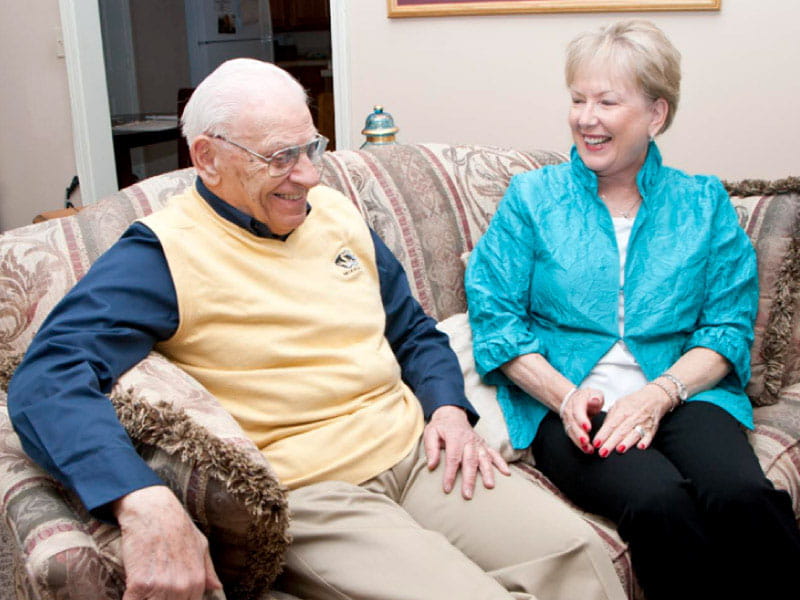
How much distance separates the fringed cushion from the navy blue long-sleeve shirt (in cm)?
75

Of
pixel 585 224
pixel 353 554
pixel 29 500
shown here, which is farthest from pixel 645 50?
pixel 29 500

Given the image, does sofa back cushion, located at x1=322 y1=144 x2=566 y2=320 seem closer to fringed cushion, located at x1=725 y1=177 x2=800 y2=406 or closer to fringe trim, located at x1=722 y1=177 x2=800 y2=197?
fringe trim, located at x1=722 y1=177 x2=800 y2=197

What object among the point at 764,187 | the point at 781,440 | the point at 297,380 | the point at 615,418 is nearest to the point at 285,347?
the point at 297,380

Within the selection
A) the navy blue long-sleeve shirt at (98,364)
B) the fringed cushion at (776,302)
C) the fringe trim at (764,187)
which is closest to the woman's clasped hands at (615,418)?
the navy blue long-sleeve shirt at (98,364)

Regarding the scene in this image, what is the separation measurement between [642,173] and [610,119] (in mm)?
144

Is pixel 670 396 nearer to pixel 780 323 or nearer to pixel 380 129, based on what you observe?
pixel 780 323

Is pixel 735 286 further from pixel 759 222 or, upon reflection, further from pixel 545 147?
pixel 545 147

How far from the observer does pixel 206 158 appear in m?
1.43

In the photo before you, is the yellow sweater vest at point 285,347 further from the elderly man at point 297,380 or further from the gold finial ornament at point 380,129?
the gold finial ornament at point 380,129

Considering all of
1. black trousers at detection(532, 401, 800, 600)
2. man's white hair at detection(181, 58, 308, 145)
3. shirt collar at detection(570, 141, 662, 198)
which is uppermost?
man's white hair at detection(181, 58, 308, 145)

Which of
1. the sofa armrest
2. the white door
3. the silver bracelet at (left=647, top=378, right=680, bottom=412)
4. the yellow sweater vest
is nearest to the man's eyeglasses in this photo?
the yellow sweater vest

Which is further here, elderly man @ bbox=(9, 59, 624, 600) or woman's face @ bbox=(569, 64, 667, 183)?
woman's face @ bbox=(569, 64, 667, 183)

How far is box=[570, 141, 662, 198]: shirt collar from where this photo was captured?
5.88ft

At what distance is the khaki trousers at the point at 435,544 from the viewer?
119cm
